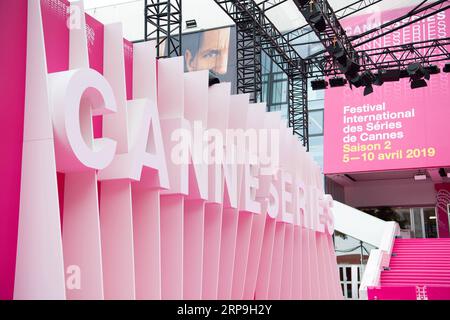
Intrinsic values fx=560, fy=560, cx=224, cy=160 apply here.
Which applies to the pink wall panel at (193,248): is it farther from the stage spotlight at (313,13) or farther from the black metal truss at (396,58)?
the black metal truss at (396,58)

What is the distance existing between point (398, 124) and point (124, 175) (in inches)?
675

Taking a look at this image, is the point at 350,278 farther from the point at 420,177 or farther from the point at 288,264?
the point at 288,264

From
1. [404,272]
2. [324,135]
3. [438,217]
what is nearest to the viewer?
[404,272]

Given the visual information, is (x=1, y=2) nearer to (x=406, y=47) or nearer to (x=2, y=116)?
(x=2, y=116)

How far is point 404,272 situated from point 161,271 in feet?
37.8

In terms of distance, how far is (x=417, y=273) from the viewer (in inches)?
592

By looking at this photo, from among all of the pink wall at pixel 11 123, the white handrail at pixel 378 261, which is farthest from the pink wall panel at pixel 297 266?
the pink wall at pixel 11 123

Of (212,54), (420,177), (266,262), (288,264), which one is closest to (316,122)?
(420,177)

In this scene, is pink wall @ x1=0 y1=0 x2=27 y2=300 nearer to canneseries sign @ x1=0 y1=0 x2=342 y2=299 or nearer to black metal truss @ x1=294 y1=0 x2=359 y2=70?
canneseries sign @ x1=0 y1=0 x2=342 y2=299

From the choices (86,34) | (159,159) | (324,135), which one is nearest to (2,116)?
(86,34)

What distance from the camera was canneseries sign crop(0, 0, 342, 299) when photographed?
368cm

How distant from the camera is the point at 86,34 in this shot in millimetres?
4578
